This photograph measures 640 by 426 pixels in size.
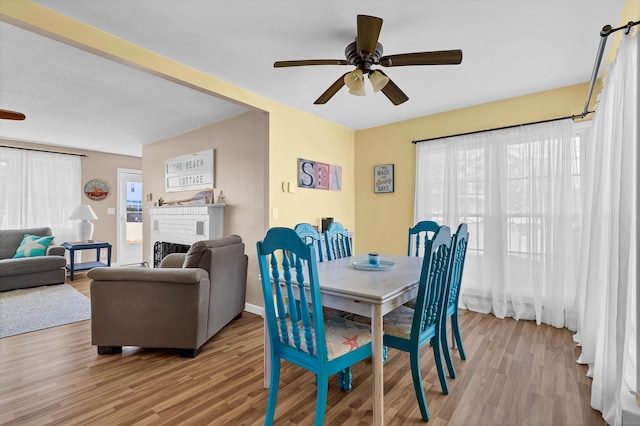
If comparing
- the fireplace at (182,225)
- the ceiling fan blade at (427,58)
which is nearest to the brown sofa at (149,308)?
the fireplace at (182,225)

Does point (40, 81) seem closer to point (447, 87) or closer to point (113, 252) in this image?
point (447, 87)

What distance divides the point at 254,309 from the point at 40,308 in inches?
102

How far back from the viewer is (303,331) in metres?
1.66

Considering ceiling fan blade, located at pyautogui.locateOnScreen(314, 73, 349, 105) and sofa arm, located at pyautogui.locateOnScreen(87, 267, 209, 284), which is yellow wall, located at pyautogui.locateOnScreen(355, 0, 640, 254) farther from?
sofa arm, located at pyautogui.locateOnScreen(87, 267, 209, 284)

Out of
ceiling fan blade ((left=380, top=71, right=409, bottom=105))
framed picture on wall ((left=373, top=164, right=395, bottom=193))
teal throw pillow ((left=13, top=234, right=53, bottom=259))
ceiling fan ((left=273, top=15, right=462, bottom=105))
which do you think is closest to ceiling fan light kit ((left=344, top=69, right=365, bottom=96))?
ceiling fan ((left=273, top=15, right=462, bottom=105))

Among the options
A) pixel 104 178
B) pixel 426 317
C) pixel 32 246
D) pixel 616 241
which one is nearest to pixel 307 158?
pixel 426 317

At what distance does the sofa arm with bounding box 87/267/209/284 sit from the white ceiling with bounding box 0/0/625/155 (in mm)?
1756

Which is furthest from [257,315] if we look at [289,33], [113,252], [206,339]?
[113,252]

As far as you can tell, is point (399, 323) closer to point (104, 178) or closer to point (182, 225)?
point (182, 225)

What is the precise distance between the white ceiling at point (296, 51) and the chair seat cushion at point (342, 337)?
6.42ft

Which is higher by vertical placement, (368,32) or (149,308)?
(368,32)

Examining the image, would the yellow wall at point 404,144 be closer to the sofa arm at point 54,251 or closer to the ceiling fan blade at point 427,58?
the ceiling fan blade at point 427,58

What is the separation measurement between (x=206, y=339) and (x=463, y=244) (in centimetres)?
226

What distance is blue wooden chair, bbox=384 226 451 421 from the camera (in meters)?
1.71
